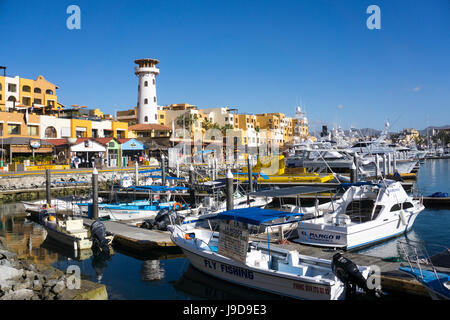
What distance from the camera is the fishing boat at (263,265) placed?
1029cm

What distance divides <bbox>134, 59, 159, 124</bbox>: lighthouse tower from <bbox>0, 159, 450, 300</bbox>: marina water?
5387cm

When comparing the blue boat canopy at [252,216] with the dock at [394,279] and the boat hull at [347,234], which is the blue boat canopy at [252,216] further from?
the boat hull at [347,234]

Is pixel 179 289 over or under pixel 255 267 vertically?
under

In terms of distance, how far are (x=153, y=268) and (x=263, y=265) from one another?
5.33 metres

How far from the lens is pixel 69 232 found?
18.4 m

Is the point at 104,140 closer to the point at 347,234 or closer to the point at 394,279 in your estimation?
the point at 347,234

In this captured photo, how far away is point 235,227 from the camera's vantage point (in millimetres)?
11750

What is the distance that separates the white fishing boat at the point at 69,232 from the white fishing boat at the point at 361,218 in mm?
10234

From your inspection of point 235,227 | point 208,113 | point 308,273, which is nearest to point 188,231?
point 235,227

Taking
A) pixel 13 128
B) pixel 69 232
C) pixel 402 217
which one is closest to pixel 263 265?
pixel 402 217
